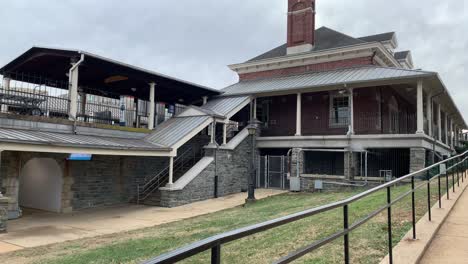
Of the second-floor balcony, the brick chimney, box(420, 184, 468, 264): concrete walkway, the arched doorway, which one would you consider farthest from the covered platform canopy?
box(420, 184, 468, 264): concrete walkway

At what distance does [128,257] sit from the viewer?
6.83 m

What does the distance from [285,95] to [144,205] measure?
11.5 m

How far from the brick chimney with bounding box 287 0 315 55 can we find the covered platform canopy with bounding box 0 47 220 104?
6476 mm

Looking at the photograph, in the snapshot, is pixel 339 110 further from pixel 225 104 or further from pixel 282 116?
pixel 225 104

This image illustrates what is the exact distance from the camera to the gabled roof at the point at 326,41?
23.8 meters

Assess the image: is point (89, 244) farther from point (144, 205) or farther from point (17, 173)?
point (144, 205)

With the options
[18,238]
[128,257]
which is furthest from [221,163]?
[128,257]

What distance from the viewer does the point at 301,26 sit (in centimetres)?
2509

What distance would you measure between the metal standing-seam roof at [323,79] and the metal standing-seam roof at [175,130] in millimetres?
4881

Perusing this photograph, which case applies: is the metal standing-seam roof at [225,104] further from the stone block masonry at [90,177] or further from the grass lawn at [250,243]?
the grass lawn at [250,243]

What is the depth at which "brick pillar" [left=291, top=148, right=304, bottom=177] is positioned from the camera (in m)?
19.5

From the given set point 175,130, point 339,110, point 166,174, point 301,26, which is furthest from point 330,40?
point 166,174

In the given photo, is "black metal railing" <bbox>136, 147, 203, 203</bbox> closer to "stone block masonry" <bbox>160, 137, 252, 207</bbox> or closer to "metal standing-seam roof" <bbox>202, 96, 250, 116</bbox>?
"stone block masonry" <bbox>160, 137, 252, 207</bbox>

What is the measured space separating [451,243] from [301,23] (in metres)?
21.7
